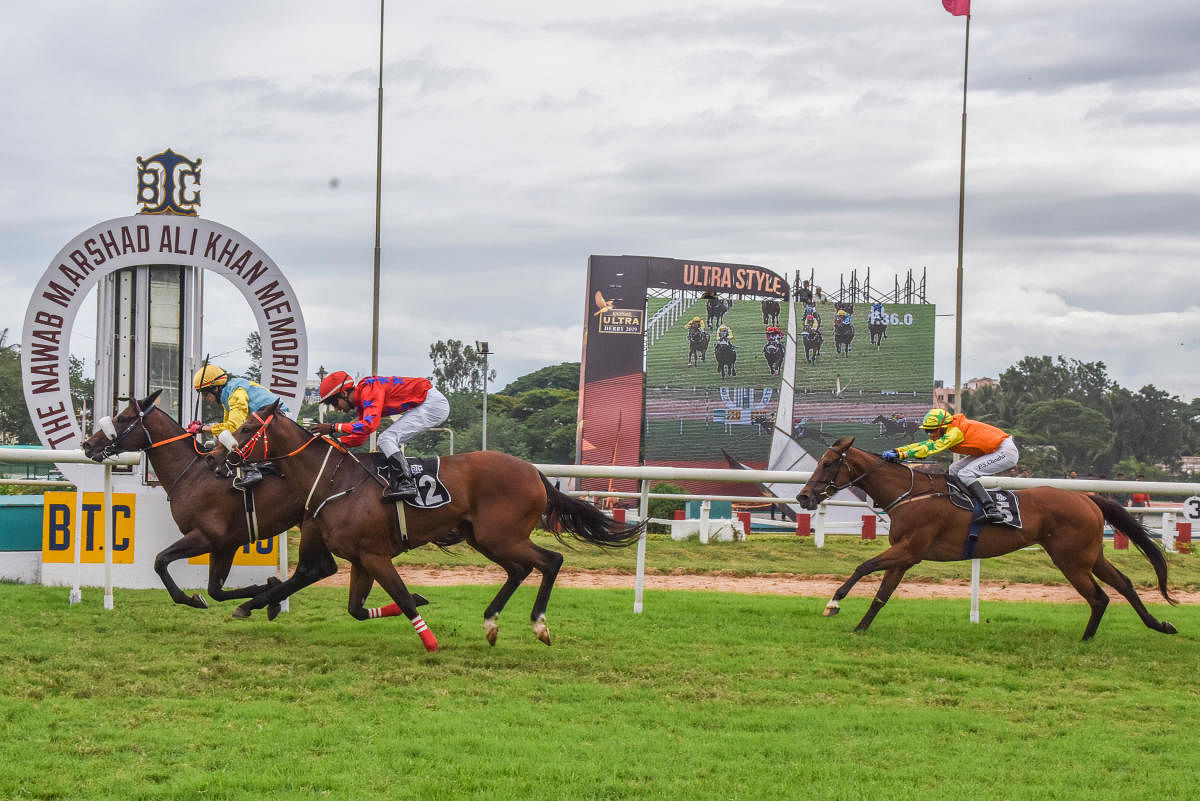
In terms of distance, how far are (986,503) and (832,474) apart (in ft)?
3.16

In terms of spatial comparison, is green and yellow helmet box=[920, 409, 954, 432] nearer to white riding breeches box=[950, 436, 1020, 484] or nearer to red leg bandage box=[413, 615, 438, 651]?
white riding breeches box=[950, 436, 1020, 484]

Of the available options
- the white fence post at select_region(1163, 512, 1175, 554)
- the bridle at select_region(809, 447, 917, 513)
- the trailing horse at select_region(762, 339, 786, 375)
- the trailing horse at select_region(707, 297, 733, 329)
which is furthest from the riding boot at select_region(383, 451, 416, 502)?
the trailing horse at select_region(762, 339, 786, 375)

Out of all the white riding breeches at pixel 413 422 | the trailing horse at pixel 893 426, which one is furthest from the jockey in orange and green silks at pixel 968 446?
the trailing horse at pixel 893 426

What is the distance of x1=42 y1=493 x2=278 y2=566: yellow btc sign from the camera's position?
8.55 metres

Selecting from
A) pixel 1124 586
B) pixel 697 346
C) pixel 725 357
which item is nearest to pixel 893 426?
pixel 725 357

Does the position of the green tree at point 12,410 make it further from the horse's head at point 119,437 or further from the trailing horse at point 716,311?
the horse's head at point 119,437

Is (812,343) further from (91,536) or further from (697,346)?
(91,536)

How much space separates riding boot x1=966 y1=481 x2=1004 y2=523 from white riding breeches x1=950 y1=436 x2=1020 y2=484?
0.75 feet

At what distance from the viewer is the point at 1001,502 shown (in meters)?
7.73

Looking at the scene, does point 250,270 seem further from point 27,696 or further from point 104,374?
point 27,696

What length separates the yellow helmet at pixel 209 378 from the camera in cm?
764

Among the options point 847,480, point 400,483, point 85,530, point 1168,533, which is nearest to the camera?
point 400,483

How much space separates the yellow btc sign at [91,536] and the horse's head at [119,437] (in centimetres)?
115

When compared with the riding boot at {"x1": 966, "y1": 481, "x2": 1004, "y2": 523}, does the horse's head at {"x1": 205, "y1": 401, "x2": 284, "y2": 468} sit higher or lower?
higher
